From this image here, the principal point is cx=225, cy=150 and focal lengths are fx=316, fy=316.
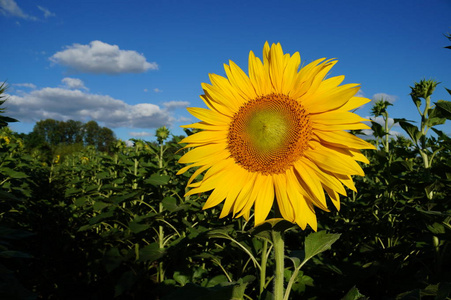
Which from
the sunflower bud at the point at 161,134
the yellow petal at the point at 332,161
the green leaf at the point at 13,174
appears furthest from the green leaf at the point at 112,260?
the yellow petal at the point at 332,161

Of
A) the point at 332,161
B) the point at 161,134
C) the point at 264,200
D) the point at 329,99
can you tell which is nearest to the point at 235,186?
the point at 264,200

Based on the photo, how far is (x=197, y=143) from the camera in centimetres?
151

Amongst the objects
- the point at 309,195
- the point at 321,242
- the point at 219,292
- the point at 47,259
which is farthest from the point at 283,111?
the point at 47,259

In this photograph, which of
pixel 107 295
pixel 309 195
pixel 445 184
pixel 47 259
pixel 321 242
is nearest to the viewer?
pixel 309 195

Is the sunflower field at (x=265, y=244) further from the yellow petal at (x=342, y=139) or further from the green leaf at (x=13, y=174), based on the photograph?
the yellow petal at (x=342, y=139)

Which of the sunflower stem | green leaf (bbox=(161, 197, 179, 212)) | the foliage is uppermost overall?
the foliage

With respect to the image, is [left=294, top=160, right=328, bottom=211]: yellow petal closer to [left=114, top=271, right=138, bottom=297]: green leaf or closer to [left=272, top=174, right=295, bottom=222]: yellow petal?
[left=272, top=174, right=295, bottom=222]: yellow petal

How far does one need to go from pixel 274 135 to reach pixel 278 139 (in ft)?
0.08

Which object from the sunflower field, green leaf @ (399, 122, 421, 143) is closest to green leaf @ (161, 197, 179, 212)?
the sunflower field

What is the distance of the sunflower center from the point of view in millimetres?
1319

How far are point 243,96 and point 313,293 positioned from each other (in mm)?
2085

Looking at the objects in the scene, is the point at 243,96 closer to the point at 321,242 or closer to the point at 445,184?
the point at 321,242

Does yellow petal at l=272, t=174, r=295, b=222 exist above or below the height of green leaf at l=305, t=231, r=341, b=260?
above

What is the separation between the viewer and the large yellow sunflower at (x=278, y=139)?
1235 mm
